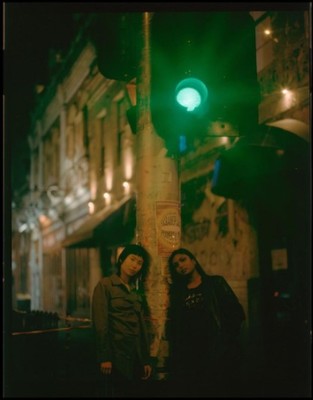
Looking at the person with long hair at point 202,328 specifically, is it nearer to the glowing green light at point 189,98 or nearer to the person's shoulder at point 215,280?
the person's shoulder at point 215,280

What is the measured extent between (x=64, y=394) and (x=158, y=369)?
2.43 meters

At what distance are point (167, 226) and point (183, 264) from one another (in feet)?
1.50

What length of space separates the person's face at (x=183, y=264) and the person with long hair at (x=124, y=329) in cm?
28

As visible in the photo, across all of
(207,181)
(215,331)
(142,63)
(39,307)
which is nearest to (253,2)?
(142,63)

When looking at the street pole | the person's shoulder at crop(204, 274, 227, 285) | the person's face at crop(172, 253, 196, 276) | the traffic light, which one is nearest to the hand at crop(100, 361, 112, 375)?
the street pole

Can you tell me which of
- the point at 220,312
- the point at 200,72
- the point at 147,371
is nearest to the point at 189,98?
the point at 200,72

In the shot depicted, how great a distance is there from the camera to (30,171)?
110 feet

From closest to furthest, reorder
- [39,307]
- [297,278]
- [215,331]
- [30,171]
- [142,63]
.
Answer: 1. [142,63]
2. [215,331]
3. [297,278]
4. [39,307]
5. [30,171]

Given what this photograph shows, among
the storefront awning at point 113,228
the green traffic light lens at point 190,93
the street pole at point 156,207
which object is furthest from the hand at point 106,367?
the storefront awning at point 113,228

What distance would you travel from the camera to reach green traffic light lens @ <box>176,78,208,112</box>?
14.9 feet

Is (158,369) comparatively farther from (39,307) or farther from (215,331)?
(39,307)

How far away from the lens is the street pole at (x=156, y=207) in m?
4.90

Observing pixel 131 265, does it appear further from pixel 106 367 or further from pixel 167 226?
pixel 106 367

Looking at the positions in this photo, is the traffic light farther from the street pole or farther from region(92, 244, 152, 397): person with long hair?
region(92, 244, 152, 397): person with long hair
